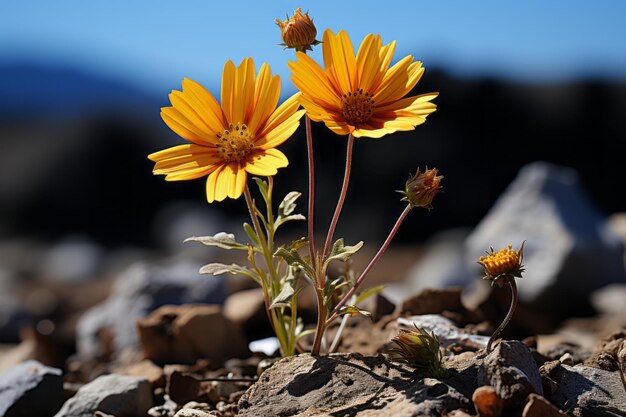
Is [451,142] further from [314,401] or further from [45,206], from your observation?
[314,401]

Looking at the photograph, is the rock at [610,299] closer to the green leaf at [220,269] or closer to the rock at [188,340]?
the rock at [188,340]

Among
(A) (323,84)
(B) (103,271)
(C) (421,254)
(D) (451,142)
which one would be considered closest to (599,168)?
(D) (451,142)

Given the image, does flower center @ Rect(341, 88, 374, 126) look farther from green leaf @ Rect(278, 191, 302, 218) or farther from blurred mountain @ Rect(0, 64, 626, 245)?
blurred mountain @ Rect(0, 64, 626, 245)

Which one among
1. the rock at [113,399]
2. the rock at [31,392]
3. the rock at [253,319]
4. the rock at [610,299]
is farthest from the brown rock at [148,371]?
the rock at [610,299]

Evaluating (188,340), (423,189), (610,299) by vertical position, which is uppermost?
(423,189)

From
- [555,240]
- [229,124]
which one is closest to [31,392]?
[229,124]

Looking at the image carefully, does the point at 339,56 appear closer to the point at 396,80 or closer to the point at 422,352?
the point at 396,80
